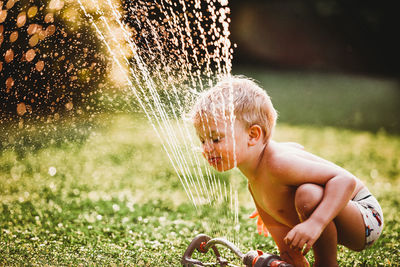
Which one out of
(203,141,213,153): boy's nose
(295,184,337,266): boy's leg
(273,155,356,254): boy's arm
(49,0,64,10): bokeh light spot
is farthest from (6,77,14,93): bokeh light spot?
(295,184,337,266): boy's leg

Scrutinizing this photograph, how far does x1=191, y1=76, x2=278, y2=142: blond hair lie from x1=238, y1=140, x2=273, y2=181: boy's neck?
0.04 metres

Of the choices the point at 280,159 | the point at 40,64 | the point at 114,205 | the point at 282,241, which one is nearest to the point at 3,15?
the point at 40,64

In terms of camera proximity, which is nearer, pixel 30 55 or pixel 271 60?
pixel 30 55

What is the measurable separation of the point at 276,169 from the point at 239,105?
0.32 meters

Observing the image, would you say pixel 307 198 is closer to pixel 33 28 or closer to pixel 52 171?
pixel 33 28

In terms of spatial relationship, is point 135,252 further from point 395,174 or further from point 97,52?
point 395,174

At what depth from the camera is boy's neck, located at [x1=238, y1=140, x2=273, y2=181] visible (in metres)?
2.17

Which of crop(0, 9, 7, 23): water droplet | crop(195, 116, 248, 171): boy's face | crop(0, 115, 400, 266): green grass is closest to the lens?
crop(195, 116, 248, 171): boy's face

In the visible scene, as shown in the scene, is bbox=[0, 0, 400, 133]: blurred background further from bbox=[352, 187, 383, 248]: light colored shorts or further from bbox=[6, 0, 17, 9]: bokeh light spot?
bbox=[352, 187, 383, 248]: light colored shorts

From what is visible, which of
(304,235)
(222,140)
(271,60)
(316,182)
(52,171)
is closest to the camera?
(304,235)

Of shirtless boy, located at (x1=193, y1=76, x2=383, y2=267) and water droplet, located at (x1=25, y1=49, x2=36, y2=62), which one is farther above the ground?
water droplet, located at (x1=25, y1=49, x2=36, y2=62)

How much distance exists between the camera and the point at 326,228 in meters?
2.00

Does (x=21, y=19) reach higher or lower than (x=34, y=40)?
higher

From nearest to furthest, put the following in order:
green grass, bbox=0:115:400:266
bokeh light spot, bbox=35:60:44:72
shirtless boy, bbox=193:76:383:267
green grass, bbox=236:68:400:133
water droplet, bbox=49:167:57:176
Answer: shirtless boy, bbox=193:76:383:267, green grass, bbox=0:115:400:266, bokeh light spot, bbox=35:60:44:72, water droplet, bbox=49:167:57:176, green grass, bbox=236:68:400:133
